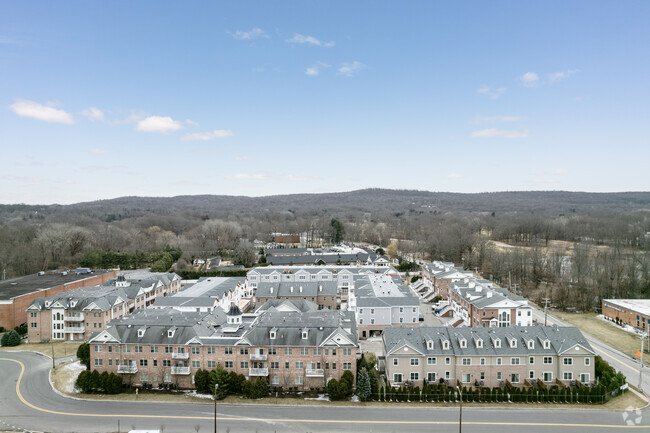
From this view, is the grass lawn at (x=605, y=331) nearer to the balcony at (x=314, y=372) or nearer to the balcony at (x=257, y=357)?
the balcony at (x=314, y=372)

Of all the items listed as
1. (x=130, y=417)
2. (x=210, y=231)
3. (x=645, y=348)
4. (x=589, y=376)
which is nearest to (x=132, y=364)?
(x=130, y=417)

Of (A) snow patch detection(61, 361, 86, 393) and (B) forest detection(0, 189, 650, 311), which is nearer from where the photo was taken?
(A) snow patch detection(61, 361, 86, 393)

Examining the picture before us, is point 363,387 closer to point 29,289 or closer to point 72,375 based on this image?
point 72,375

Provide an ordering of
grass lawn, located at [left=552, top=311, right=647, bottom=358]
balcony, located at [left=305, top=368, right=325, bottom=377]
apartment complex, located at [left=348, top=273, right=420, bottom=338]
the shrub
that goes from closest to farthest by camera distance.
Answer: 1. balcony, located at [left=305, top=368, right=325, bottom=377]
2. grass lawn, located at [left=552, top=311, right=647, bottom=358]
3. the shrub
4. apartment complex, located at [left=348, top=273, right=420, bottom=338]

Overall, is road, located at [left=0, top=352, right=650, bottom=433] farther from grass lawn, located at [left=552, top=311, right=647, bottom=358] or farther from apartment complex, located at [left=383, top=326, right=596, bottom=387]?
grass lawn, located at [left=552, top=311, right=647, bottom=358]

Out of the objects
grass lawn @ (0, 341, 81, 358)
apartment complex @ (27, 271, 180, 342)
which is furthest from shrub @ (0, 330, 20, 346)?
apartment complex @ (27, 271, 180, 342)

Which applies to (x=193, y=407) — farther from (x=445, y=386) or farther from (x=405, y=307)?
(x=405, y=307)

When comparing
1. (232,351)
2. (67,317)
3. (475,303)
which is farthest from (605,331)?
(67,317)
